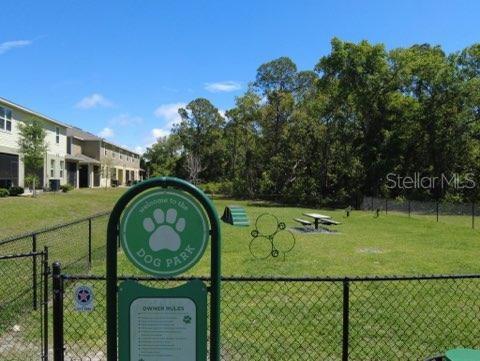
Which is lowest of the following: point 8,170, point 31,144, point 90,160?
point 8,170

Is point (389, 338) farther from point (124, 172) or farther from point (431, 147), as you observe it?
point (124, 172)

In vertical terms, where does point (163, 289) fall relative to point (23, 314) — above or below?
above

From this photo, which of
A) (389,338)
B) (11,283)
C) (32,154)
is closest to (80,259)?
(11,283)

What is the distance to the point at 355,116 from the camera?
42344mm

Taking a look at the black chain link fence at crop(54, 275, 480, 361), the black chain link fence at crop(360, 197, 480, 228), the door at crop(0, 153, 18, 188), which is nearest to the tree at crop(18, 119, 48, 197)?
the door at crop(0, 153, 18, 188)

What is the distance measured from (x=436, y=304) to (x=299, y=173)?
38512 mm

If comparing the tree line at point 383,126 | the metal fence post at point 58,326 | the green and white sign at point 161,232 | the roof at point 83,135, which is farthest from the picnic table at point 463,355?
the roof at point 83,135

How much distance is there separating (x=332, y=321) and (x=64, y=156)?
4126 cm

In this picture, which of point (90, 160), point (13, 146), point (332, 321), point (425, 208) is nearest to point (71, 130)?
point (90, 160)

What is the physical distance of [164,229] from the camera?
334 centimetres

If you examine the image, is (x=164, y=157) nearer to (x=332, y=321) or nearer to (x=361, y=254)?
(x=361, y=254)

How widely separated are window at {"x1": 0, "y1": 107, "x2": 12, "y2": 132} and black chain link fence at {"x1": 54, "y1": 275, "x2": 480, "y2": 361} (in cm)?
2671

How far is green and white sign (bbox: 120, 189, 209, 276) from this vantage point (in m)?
3.33

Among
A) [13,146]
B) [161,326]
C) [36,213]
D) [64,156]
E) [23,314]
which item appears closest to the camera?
[161,326]
